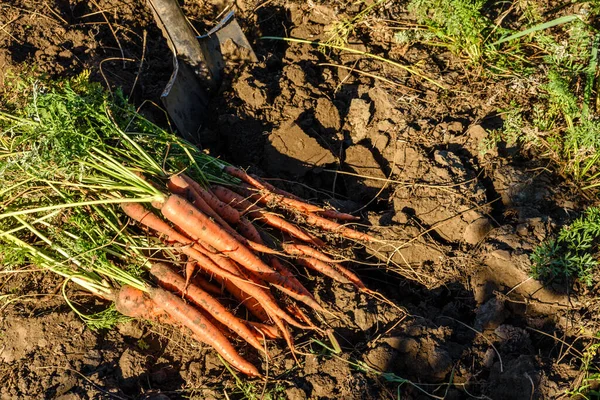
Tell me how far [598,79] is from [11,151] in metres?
3.88

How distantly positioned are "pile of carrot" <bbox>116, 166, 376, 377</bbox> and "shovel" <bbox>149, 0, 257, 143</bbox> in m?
0.91

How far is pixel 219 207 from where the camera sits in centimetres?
376

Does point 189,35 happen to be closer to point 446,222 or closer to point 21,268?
point 21,268

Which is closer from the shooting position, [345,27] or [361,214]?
[361,214]

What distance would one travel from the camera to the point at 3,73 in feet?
14.4

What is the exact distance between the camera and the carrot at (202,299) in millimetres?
3574

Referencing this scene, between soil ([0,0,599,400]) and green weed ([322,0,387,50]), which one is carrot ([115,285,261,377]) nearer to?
soil ([0,0,599,400])

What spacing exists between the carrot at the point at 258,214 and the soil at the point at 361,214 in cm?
31

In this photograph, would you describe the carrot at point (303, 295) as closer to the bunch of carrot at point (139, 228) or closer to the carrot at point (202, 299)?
the bunch of carrot at point (139, 228)

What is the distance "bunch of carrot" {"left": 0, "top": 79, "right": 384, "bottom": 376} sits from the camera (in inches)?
136

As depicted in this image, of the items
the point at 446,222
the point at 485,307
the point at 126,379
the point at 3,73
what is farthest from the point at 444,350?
the point at 3,73

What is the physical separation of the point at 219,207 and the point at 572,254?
2168 mm

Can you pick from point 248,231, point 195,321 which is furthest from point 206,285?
point 248,231

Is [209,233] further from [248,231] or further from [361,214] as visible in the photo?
[361,214]
